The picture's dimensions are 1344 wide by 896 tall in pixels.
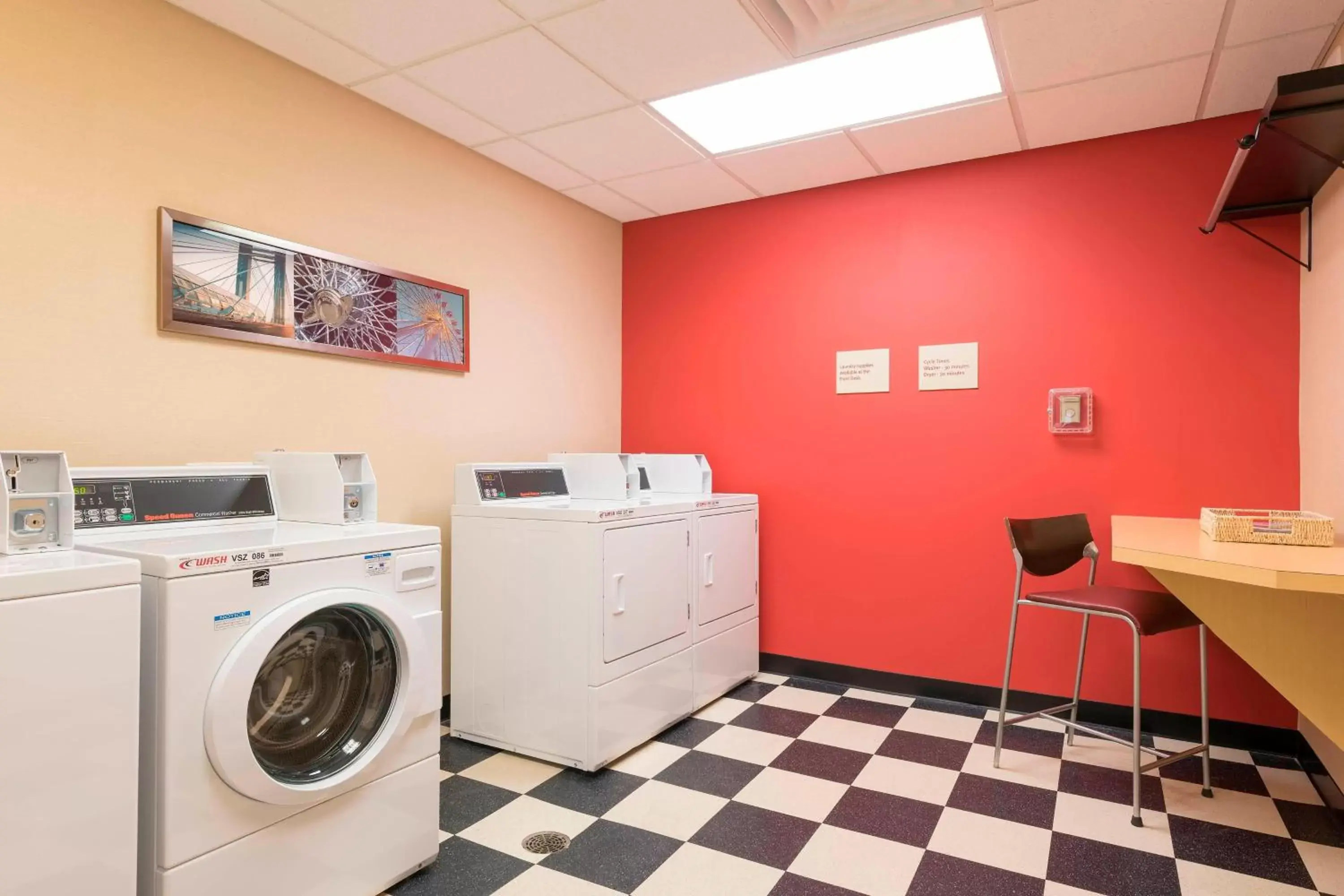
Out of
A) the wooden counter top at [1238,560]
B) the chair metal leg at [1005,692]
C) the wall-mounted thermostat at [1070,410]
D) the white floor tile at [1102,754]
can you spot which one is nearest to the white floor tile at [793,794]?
the chair metal leg at [1005,692]

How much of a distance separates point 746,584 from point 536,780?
4.91 feet

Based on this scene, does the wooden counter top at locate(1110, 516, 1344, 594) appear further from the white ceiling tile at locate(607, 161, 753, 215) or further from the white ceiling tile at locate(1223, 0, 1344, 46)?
the white ceiling tile at locate(607, 161, 753, 215)

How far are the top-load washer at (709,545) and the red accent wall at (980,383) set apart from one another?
9.0 inches

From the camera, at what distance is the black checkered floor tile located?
2.00 m

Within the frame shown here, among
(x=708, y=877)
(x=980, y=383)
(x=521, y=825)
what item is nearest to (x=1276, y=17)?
(x=980, y=383)

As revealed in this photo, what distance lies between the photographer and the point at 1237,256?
9.70 ft

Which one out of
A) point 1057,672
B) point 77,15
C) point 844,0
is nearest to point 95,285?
point 77,15

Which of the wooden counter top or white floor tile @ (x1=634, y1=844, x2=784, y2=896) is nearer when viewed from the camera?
the wooden counter top

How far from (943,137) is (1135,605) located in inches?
79.6

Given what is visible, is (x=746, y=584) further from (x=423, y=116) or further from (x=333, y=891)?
(x=423, y=116)

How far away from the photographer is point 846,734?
3074 millimetres

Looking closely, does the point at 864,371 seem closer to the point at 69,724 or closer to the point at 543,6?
the point at 543,6

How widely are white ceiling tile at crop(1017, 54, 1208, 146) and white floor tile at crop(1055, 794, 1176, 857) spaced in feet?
8.22

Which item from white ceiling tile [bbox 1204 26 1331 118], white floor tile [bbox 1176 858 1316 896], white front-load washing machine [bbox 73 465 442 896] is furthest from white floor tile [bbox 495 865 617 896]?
white ceiling tile [bbox 1204 26 1331 118]
